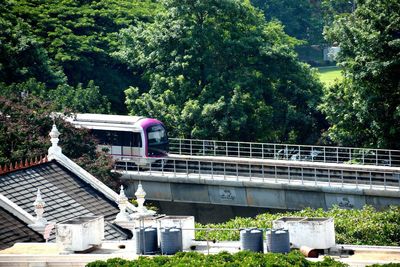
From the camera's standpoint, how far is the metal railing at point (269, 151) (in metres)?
70.1

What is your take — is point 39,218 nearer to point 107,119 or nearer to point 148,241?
point 148,241

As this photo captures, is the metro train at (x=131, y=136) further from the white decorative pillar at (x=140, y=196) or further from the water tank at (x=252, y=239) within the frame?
the water tank at (x=252, y=239)

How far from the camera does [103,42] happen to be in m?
92.4

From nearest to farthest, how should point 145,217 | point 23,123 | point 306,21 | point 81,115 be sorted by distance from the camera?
point 145,217 < point 23,123 < point 81,115 < point 306,21

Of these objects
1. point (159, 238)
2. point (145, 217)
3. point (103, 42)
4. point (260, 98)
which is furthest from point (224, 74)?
point (159, 238)

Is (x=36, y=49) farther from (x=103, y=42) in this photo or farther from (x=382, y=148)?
(x=382, y=148)

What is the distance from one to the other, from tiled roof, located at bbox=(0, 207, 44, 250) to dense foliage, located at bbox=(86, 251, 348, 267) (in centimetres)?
678

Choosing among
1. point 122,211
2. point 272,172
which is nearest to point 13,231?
point 122,211

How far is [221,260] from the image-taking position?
109ft

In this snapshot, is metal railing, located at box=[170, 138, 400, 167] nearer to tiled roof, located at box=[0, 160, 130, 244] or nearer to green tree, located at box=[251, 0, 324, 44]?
tiled roof, located at box=[0, 160, 130, 244]

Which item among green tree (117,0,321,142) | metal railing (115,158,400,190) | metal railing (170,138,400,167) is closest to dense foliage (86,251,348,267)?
metal railing (115,158,400,190)

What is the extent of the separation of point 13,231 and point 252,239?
8.84 metres

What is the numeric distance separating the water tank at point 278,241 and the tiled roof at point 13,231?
27.0 ft

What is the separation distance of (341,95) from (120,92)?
20.6 metres
